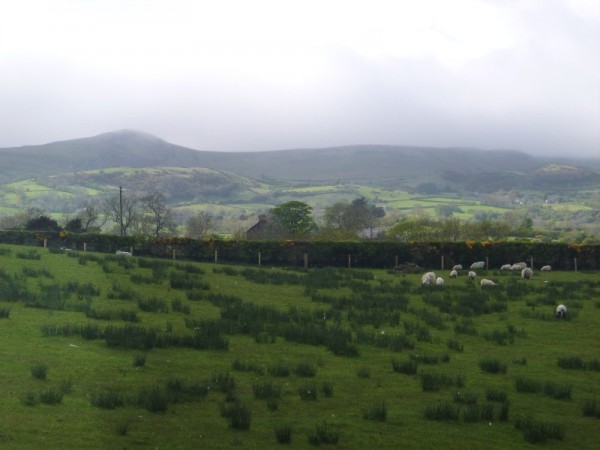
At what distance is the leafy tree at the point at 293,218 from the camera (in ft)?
263

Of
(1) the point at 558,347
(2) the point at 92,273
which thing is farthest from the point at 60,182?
(1) the point at 558,347

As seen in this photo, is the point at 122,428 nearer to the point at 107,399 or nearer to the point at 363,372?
the point at 107,399

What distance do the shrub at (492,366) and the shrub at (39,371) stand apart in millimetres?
8122

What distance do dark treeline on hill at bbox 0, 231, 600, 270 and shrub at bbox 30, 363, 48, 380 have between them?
1351 inches

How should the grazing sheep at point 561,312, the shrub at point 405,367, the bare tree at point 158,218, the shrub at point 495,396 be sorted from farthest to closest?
the bare tree at point 158,218 → the grazing sheep at point 561,312 → the shrub at point 405,367 → the shrub at point 495,396

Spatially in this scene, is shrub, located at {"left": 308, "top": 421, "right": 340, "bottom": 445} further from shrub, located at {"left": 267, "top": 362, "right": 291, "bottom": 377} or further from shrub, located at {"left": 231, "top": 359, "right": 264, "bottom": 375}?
shrub, located at {"left": 231, "top": 359, "right": 264, "bottom": 375}

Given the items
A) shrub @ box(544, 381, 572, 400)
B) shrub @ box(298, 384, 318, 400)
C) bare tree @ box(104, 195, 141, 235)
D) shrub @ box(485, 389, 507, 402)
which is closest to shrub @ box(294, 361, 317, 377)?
shrub @ box(298, 384, 318, 400)

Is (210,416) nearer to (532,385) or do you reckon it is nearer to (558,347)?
A: (532,385)

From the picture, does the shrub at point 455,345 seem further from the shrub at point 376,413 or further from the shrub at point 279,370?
the shrub at point 376,413

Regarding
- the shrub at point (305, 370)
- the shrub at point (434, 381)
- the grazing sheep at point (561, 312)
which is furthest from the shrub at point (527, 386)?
the grazing sheep at point (561, 312)

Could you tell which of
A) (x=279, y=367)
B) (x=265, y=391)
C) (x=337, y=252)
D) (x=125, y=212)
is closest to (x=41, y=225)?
(x=337, y=252)

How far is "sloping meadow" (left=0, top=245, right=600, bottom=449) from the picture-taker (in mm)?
9750

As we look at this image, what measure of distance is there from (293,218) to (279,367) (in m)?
67.9

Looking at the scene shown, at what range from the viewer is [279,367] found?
13164 millimetres
